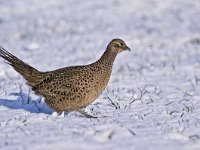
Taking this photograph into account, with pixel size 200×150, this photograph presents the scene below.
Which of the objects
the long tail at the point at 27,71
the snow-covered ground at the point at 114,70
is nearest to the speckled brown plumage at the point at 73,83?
the long tail at the point at 27,71

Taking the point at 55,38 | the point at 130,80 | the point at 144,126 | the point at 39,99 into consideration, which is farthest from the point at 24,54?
the point at 144,126

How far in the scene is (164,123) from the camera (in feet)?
21.0

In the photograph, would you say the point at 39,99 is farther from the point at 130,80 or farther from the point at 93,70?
the point at 130,80

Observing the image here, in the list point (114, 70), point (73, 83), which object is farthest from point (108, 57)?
point (114, 70)

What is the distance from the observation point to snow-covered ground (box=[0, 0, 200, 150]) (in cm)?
566

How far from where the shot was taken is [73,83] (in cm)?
695

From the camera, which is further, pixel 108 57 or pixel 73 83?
pixel 108 57

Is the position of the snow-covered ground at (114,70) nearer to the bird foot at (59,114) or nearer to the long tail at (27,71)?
the bird foot at (59,114)

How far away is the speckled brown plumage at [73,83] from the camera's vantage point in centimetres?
689

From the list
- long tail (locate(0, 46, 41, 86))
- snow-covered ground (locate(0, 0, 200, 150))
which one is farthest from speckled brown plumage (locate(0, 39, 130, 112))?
snow-covered ground (locate(0, 0, 200, 150))

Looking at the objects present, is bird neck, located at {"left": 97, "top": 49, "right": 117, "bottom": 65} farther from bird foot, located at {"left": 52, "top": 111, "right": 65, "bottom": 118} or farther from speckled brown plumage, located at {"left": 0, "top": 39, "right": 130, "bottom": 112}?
bird foot, located at {"left": 52, "top": 111, "right": 65, "bottom": 118}

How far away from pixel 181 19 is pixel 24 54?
640cm

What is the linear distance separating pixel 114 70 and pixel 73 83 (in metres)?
5.35

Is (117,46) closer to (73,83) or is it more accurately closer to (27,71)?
(73,83)
